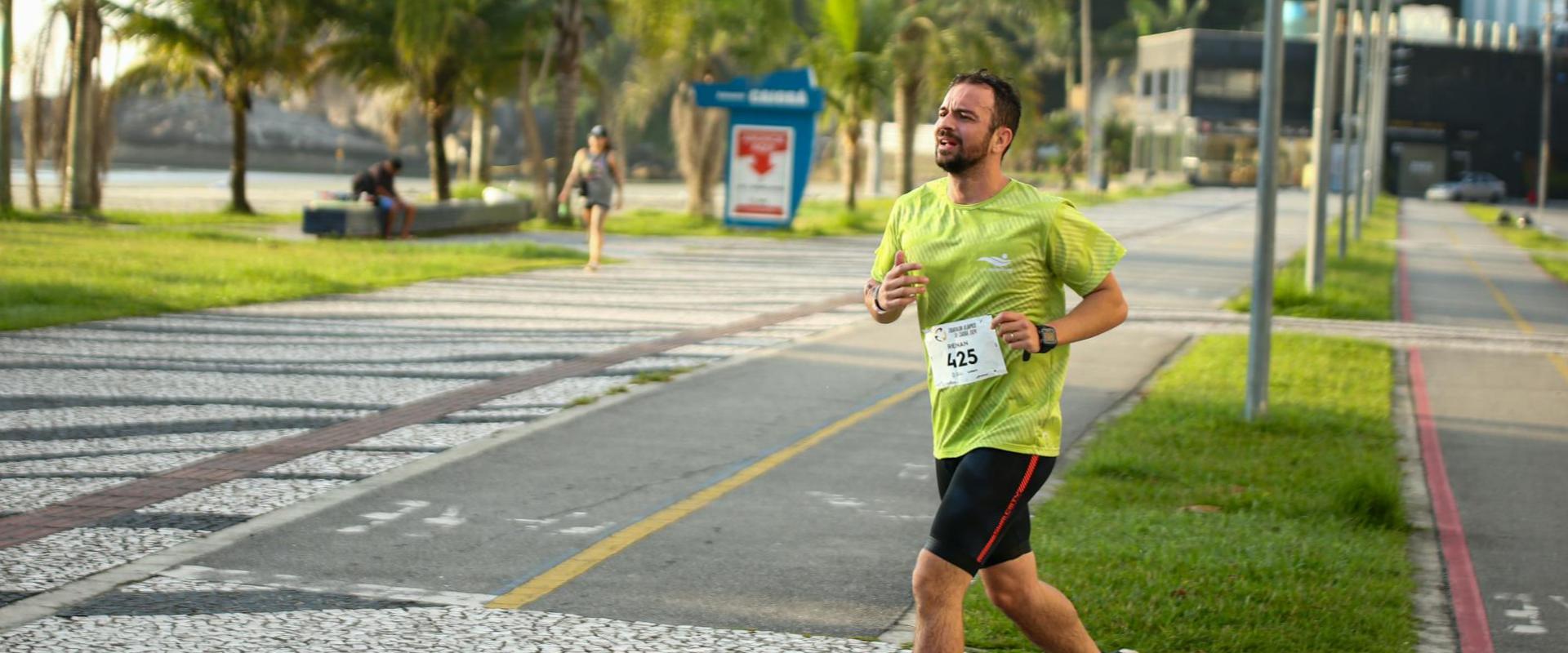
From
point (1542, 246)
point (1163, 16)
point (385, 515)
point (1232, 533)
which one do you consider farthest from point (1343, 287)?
point (1163, 16)

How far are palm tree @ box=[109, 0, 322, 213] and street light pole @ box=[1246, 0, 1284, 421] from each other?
21431 millimetres

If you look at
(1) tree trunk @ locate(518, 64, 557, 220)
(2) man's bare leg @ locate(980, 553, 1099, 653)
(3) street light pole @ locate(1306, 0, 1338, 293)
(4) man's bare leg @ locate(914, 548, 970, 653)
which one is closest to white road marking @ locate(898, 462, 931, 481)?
(2) man's bare leg @ locate(980, 553, 1099, 653)

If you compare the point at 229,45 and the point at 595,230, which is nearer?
the point at 595,230

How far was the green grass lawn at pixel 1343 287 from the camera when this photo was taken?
17953 millimetres

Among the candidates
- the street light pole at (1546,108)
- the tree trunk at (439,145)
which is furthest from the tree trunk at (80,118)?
the street light pole at (1546,108)

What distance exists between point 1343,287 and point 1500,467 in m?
12.8

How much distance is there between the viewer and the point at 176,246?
20.8 metres

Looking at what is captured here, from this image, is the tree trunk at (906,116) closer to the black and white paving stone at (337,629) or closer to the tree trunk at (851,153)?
the tree trunk at (851,153)

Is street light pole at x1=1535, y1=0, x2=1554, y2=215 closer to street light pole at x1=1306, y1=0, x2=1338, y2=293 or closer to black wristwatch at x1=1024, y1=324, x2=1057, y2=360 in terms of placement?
street light pole at x1=1306, y1=0, x2=1338, y2=293

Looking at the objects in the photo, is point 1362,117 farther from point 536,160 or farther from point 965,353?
point 965,353

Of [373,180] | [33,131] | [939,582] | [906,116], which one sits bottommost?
[939,582]

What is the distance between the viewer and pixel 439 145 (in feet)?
110

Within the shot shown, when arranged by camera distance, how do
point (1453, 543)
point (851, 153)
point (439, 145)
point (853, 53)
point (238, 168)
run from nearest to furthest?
point (1453, 543)
point (238, 168)
point (439, 145)
point (853, 53)
point (851, 153)

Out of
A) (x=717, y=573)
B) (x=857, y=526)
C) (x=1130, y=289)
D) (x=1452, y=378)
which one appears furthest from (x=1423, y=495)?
(x=1130, y=289)
